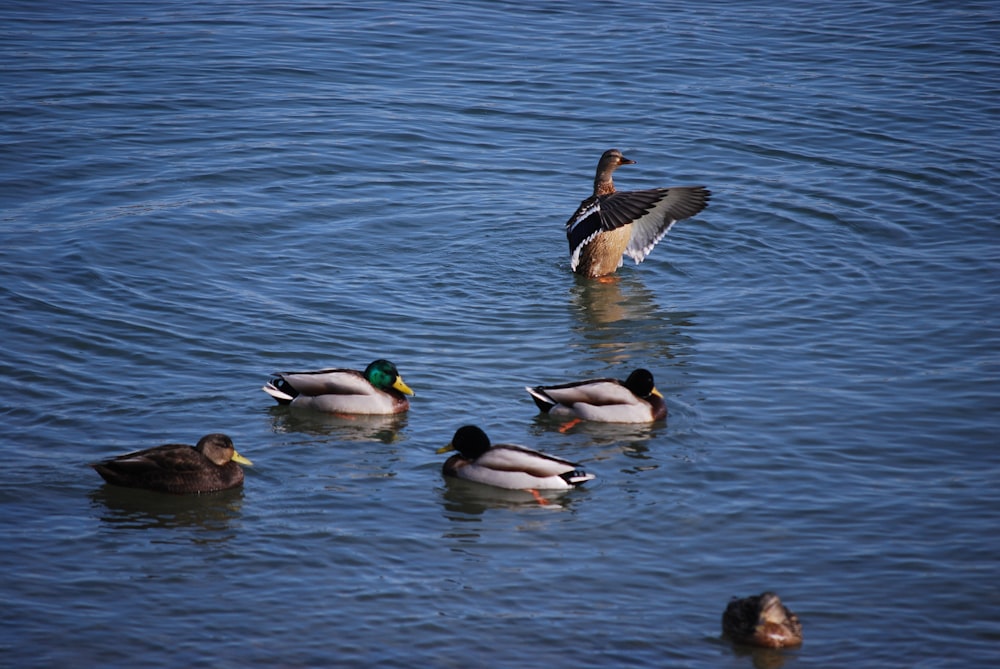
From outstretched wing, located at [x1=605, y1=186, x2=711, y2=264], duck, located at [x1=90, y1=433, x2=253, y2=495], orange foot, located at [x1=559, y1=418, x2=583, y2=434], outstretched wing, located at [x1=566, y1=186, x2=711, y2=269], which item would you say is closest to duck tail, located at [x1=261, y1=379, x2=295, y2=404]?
duck, located at [x1=90, y1=433, x2=253, y2=495]

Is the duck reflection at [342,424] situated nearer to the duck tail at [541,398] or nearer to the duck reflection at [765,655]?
the duck tail at [541,398]

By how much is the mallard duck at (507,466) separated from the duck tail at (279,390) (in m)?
1.83

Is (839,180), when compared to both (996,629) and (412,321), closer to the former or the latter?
(412,321)

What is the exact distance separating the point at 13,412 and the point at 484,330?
179 inches

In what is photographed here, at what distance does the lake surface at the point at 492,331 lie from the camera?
26.0ft

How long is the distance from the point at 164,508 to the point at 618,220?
674cm

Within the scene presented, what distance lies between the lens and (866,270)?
47.1ft

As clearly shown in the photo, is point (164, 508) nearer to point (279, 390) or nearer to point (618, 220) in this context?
point (279, 390)

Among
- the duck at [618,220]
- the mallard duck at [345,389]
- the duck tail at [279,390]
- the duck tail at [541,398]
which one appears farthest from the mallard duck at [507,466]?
the duck at [618,220]

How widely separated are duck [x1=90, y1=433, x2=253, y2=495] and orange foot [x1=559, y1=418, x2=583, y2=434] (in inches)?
110

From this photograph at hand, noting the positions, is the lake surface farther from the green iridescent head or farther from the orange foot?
the green iridescent head

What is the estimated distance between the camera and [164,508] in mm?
9273

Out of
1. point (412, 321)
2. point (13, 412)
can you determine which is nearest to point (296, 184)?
point (412, 321)

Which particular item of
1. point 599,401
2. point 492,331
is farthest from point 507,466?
point 492,331
